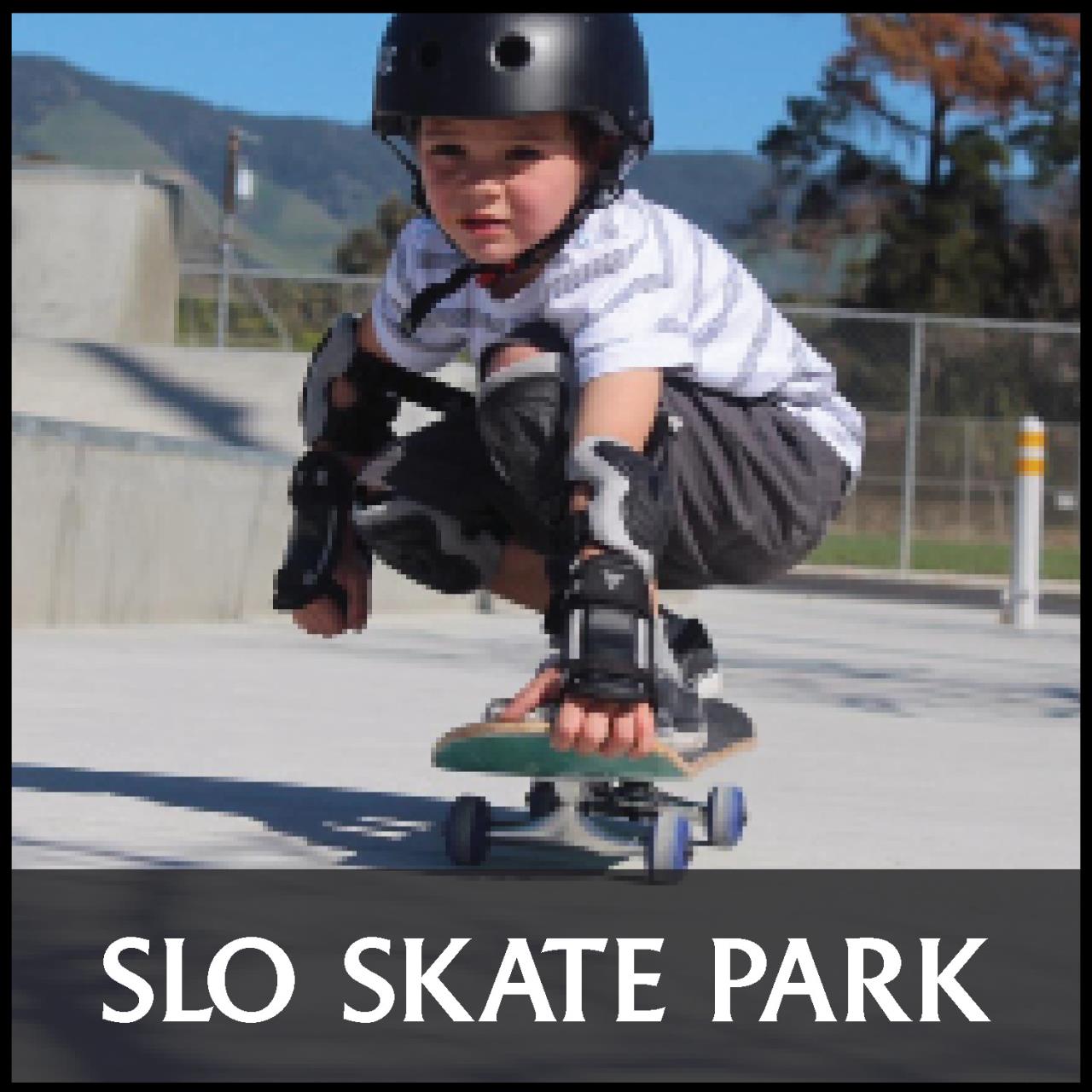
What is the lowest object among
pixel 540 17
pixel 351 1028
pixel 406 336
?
pixel 351 1028

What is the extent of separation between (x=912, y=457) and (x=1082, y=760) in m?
15.6

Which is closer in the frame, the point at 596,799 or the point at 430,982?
the point at 430,982

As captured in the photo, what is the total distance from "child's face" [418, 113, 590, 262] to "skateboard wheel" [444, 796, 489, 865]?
0.83 m

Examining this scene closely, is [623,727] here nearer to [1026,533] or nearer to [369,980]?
[369,980]

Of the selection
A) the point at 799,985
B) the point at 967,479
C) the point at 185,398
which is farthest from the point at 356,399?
the point at 967,479

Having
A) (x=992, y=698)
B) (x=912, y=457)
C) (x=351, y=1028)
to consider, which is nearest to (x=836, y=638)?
(x=992, y=698)

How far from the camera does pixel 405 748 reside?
5.61 metres

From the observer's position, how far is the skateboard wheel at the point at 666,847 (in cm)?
370

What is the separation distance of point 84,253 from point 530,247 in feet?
60.8

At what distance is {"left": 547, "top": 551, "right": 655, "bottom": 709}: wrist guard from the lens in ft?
11.4

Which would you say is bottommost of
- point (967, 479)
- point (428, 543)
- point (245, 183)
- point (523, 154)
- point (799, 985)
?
point (799, 985)

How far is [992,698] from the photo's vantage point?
25.7 ft

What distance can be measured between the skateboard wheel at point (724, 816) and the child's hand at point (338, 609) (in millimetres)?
654

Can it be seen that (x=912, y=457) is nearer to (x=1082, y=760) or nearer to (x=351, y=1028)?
(x=1082, y=760)
